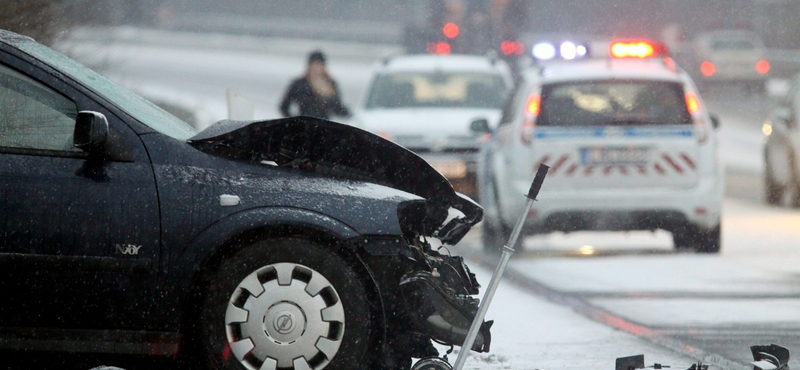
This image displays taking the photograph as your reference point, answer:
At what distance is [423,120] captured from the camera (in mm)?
15609

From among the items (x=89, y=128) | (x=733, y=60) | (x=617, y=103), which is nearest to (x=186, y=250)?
(x=89, y=128)

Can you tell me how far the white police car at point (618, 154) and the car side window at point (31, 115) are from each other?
6.03 m

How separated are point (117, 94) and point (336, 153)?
98cm

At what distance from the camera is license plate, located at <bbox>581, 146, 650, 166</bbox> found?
11.3 m

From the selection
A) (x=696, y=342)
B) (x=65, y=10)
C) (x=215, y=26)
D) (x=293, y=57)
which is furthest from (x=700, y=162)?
(x=215, y=26)

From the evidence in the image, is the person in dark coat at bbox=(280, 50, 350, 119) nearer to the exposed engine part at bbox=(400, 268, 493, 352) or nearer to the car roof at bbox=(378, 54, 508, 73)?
the car roof at bbox=(378, 54, 508, 73)

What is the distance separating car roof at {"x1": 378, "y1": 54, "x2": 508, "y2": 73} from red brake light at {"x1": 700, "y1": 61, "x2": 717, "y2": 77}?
24.4m

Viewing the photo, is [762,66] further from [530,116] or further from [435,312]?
[435,312]

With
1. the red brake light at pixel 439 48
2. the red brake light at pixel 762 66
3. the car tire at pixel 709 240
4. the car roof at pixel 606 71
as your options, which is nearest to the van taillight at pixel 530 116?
the car roof at pixel 606 71

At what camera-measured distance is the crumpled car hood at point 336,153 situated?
591 cm

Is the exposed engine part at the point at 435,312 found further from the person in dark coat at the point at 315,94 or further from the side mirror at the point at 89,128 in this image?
the person in dark coat at the point at 315,94

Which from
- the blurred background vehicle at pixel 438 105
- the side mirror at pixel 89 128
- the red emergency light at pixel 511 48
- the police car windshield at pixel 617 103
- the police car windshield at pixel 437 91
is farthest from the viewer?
the red emergency light at pixel 511 48

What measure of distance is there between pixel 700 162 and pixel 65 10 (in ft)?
19.0

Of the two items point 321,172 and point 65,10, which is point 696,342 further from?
point 65,10
